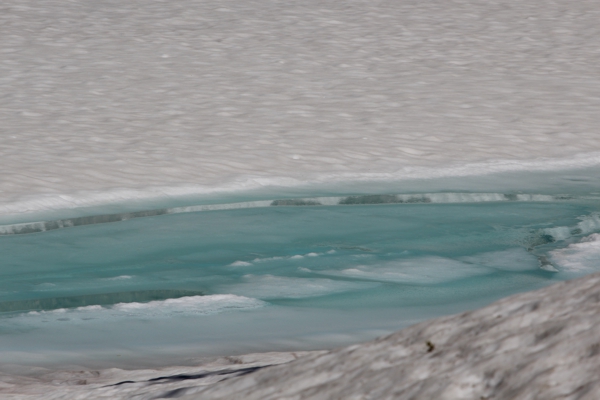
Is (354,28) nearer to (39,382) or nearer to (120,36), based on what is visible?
(120,36)

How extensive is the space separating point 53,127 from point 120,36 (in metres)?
1.67

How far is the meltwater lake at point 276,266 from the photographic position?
5.50ft

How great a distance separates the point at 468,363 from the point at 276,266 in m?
1.24

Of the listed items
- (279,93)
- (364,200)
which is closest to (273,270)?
(364,200)

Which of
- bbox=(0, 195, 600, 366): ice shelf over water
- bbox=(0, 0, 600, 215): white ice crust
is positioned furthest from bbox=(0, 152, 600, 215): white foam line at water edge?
bbox=(0, 195, 600, 366): ice shelf over water

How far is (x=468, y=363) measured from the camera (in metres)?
0.89

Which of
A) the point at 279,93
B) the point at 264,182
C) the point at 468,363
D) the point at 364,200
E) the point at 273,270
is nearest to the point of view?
the point at 468,363

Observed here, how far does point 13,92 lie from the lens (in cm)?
395

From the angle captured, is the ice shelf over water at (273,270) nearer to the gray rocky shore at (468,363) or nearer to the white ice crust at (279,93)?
the white ice crust at (279,93)

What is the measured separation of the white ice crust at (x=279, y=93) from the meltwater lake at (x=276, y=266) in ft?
0.74

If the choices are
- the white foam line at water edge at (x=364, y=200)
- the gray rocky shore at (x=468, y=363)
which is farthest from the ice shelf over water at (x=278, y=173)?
the gray rocky shore at (x=468, y=363)

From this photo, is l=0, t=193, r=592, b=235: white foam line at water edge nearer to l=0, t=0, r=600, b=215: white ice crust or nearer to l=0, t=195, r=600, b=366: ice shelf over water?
l=0, t=195, r=600, b=366: ice shelf over water

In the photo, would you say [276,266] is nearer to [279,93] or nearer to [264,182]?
[264,182]

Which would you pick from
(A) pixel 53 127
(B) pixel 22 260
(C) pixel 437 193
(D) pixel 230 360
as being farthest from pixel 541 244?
(A) pixel 53 127
